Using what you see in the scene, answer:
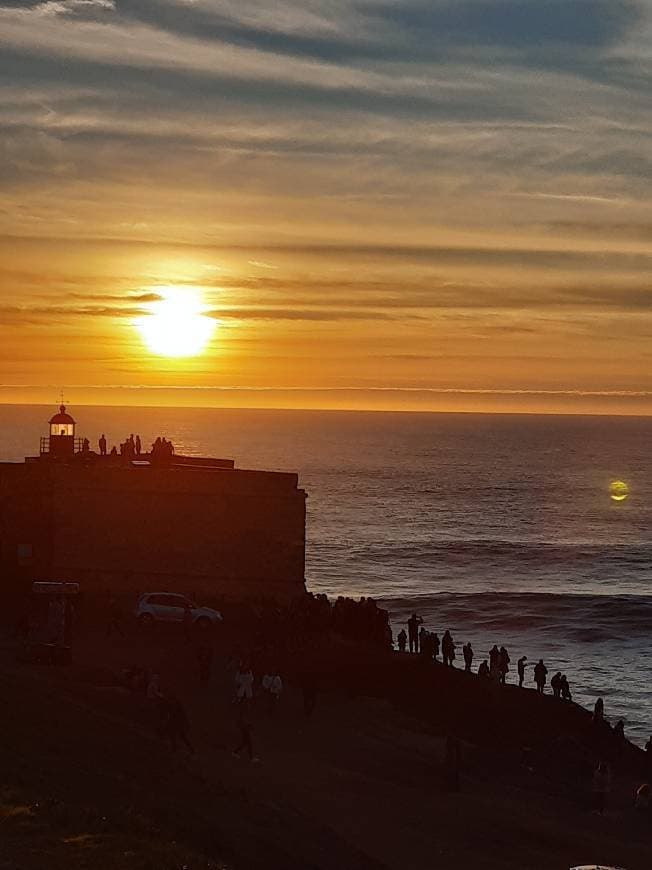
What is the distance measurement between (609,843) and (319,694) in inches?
386

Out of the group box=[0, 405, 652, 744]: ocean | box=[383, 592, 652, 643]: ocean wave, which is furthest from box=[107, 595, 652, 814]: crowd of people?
box=[383, 592, 652, 643]: ocean wave

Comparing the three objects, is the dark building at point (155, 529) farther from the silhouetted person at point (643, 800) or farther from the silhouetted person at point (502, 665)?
the silhouetted person at point (643, 800)

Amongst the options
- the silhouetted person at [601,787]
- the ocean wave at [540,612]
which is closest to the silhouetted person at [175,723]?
the silhouetted person at [601,787]

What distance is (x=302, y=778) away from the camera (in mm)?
22016

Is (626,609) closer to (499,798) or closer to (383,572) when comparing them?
(383,572)

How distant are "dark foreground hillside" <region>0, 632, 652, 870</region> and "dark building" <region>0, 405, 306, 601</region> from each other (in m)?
5.37

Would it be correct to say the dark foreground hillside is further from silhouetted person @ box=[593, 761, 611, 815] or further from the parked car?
the parked car

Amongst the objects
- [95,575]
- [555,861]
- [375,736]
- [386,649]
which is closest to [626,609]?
[386,649]

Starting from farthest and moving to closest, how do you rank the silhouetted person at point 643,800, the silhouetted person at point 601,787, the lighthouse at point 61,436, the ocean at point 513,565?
the ocean at point 513,565 < the lighthouse at point 61,436 < the silhouetted person at point 643,800 < the silhouetted person at point 601,787

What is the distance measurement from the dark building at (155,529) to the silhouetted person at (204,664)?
9.04 m

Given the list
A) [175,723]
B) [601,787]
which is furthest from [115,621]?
[601,787]

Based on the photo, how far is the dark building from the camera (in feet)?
125

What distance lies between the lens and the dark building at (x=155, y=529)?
125 ft

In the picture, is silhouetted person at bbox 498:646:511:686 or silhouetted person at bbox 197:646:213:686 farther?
silhouetted person at bbox 498:646:511:686
